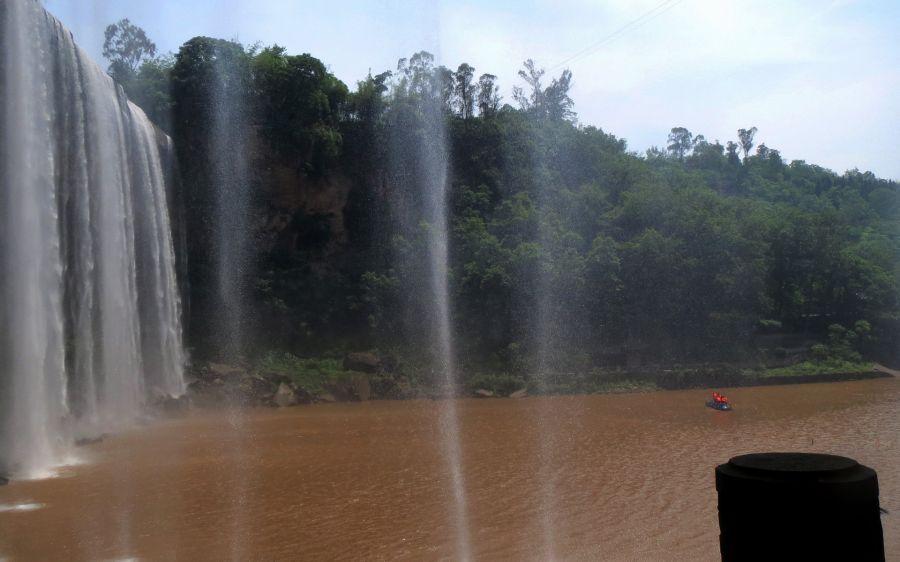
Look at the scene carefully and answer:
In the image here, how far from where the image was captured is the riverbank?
23.3 metres

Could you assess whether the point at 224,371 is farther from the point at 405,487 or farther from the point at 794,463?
the point at 794,463

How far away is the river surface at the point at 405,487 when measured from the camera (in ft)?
25.8

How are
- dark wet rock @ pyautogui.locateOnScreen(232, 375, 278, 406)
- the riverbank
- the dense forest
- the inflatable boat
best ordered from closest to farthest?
1. the inflatable boat
2. dark wet rock @ pyautogui.locateOnScreen(232, 375, 278, 406)
3. the riverbank
4. the dense forest

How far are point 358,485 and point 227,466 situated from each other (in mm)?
2889

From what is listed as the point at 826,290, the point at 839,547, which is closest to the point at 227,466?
the point at 839,547

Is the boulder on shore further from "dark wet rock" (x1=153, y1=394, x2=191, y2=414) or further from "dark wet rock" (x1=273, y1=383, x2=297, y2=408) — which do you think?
"dark wet rock" (x1=153, y1=394, x2=191, y2=414)

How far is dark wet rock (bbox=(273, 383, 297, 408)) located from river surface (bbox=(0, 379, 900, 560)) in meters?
3.50

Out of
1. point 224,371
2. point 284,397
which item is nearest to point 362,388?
point 284,397

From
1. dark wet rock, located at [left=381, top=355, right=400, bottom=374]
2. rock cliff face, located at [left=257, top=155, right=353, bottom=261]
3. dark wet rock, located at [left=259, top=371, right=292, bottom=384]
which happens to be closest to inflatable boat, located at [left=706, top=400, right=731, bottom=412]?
dark wet rock, located at [left=381, top=355, right=400, bottom=374]

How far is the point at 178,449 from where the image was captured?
47.3ft

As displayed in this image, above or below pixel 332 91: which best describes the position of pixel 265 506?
below

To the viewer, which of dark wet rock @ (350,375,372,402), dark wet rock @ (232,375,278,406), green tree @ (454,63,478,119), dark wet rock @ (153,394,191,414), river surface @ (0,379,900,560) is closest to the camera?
river surface @ (0,379,900,560)

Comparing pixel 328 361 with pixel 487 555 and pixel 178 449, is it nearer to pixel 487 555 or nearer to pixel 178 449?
pixel 178 449

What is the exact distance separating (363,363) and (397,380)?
5.27ft
